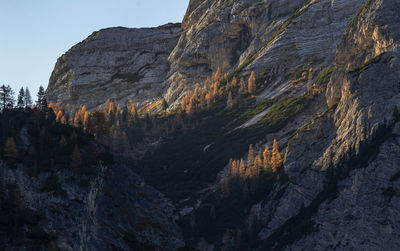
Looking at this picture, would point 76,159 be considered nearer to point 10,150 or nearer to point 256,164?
point 10,150

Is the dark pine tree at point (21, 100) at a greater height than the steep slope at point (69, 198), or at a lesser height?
greater

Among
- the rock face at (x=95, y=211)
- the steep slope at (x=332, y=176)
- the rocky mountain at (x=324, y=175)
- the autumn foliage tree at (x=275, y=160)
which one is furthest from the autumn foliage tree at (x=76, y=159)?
the autumn foliage tree at (x=275, y=160)

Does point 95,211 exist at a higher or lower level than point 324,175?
higher

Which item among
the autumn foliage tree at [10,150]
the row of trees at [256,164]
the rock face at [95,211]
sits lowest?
the row of trees at [256,164]

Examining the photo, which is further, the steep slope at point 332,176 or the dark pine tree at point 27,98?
the dark pine tree at point 27,98

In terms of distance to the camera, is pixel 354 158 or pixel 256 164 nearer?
pixel 354 158

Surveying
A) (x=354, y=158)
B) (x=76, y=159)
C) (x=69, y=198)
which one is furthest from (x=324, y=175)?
(x=69, y=198)

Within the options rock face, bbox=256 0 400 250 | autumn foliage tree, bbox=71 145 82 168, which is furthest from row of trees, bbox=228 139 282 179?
autumn foliage tree, bbox=71 145 82 168

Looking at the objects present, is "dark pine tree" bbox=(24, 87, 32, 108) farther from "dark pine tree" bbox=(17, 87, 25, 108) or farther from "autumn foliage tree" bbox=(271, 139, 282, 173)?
"autumn foliage tree" bbox=(271, 139, 282, 173)

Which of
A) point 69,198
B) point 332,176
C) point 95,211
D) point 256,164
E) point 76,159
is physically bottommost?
point 256,164

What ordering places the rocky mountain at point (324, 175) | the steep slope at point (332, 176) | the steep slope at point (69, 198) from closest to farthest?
1. the steep slope at point (69, 198)
2. the steep slope at point (332, 176)
3. the rocky mountain at point (324, 175)

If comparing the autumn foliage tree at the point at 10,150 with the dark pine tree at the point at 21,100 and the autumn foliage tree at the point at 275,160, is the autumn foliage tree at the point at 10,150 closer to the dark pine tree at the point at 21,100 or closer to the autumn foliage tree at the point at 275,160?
the dark pine tree at the point at 21,100

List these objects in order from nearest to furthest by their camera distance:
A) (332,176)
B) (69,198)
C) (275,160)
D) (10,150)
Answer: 1. (69,198)
2. (10,150)
3. (332,176)
4. (275,160)

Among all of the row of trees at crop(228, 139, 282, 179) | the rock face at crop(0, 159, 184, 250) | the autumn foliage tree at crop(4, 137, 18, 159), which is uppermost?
the autumn foliage tree at crop(4, 137, 18, 159)
